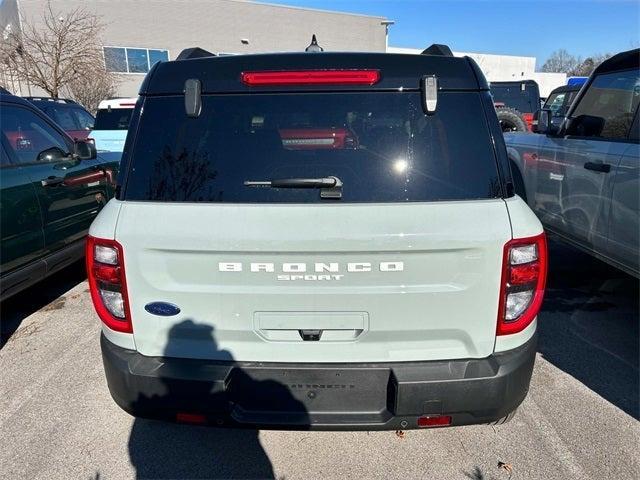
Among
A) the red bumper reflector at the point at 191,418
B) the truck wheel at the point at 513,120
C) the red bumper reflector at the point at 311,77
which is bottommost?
the red bumper reflector at the point at 191,418

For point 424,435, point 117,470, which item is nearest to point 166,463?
Result: point 117,470

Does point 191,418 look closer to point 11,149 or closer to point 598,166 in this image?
point 11,149

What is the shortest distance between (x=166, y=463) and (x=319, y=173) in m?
1.74

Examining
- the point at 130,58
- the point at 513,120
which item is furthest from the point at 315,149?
the point at 130,58

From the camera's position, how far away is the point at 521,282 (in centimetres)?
189

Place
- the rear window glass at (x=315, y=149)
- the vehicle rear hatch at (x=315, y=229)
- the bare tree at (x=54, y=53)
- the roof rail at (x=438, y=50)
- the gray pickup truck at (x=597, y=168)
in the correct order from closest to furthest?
the vehicle rear hatch at (x=315, y=229), the rear window glass at (x=315, y=149), the roof rail at (x=438, y=50), the gray pickup truck at (x=597, y=168), the bare tree at (x=54, y=53)

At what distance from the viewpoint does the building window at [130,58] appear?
2395 centimetres

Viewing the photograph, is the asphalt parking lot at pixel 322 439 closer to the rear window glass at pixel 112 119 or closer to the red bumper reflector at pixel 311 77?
the red bumper reflector at pixel 311 77

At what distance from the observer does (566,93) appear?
12547 mm

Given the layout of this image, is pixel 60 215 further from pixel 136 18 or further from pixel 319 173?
pixel 136 18

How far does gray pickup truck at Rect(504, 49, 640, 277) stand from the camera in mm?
3238

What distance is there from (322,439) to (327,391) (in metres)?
0.81

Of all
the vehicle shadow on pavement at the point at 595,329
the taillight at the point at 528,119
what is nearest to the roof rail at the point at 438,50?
the vehicle shadow on pavement at the point at 595,329

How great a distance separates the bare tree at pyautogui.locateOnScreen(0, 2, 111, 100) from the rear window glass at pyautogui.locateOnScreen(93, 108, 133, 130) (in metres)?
10.7
